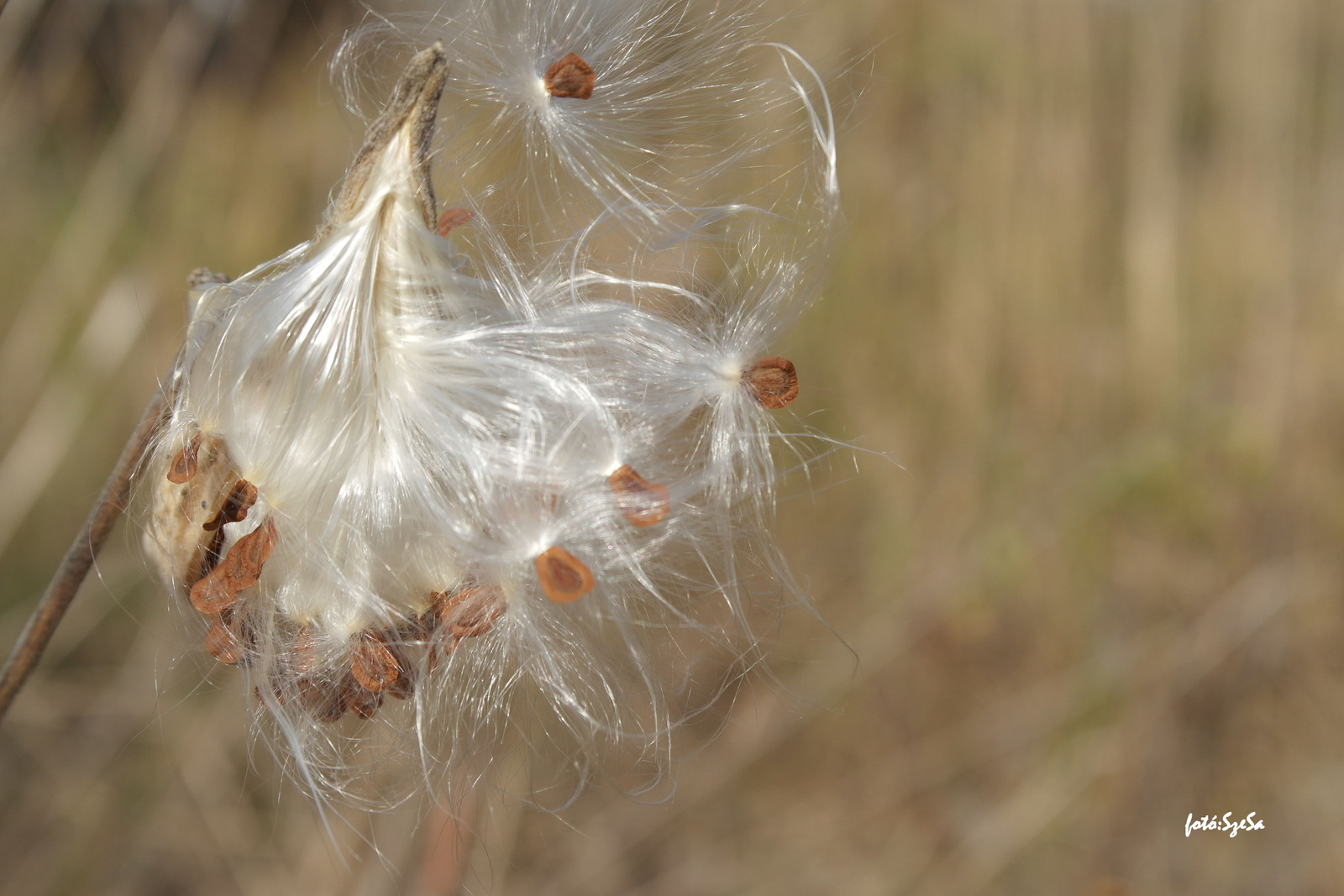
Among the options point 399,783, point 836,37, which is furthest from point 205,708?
point 836,37

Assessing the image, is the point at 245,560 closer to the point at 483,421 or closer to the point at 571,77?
the point at 483,421

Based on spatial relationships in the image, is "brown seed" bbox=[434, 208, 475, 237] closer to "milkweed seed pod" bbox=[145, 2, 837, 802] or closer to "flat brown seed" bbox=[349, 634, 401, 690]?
"milkweed seed pod" bbox=[145, 2, 837, 802]

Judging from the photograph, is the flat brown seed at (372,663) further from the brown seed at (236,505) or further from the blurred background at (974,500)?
the blurred background at (974,500)

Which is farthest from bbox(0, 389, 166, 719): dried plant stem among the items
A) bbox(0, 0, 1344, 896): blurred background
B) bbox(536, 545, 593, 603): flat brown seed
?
bbox(0, 0, 1344, 896): blurred background
